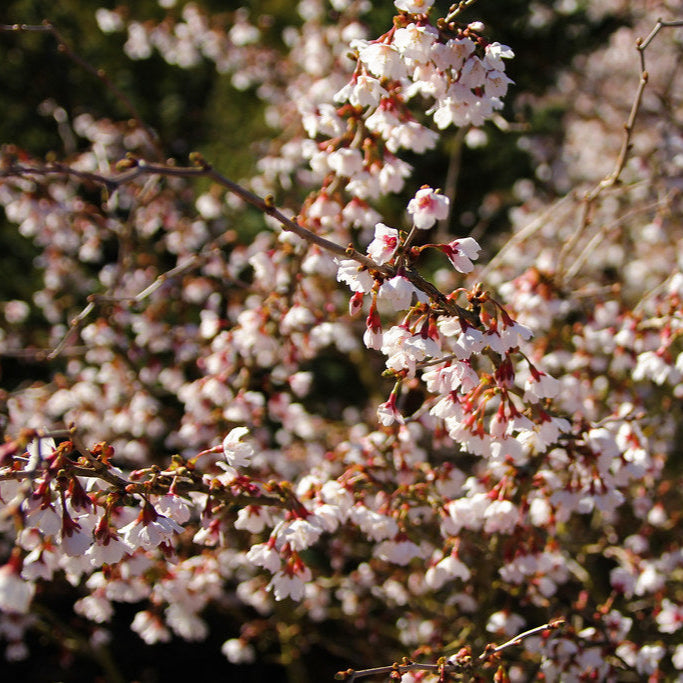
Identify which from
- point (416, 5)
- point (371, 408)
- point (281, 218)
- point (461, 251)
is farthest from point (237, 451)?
point (371, 408)

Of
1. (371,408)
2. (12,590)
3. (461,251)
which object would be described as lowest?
(12,590)

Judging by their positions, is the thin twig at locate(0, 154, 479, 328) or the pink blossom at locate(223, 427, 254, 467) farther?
the pink blossom at locate(223, 427, 254, 467)

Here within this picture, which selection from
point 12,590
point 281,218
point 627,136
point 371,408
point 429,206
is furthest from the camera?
point 371,408

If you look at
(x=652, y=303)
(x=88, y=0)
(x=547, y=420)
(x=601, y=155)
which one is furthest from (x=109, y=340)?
(x=601, y=155)

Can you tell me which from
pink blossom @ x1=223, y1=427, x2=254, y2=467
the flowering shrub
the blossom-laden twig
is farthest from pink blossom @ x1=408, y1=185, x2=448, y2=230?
the blossom-laden twig

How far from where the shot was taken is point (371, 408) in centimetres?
461

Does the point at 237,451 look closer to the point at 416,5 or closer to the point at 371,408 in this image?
the point at 416,5

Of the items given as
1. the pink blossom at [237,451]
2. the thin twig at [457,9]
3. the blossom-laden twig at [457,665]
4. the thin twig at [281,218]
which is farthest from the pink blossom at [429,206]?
the blossom-laden twig at [457,665]

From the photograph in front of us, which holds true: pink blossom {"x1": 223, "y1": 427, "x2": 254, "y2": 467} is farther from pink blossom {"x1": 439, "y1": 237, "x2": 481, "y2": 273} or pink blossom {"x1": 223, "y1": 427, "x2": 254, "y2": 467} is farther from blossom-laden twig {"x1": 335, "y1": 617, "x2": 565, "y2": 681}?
pink blossom {"x1": 439, "y1": 237, "x2": 481, "y2": 273}

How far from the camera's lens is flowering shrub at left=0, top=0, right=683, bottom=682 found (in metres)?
1.43

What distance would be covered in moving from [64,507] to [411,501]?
43.2 inches

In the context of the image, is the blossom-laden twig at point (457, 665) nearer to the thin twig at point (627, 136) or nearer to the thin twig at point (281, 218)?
the thin twig at point (281, 218)

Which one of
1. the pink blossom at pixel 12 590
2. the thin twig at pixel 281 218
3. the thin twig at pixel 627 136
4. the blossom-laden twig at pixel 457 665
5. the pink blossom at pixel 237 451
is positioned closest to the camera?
the pink blossom at pixel 12 590

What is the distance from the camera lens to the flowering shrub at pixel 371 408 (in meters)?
1.43
